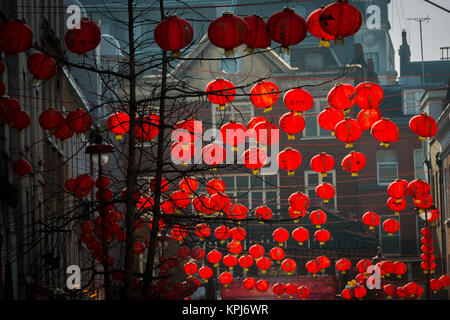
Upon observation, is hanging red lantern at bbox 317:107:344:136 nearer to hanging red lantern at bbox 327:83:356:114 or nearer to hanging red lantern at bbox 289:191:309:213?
hanging red lantern at bbox 327:83:356:114

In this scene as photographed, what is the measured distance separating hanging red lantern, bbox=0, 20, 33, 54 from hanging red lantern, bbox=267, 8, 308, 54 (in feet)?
12.1

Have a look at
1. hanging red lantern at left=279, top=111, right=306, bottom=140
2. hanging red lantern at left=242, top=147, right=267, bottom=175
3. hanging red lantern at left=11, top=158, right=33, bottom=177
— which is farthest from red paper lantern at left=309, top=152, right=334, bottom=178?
hanging red lantern at left=11, top=158, right=33, bottom=177

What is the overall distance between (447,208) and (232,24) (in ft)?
86.9

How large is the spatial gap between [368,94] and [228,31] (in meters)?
4.95

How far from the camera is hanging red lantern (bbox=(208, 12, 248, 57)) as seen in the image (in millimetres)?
13008

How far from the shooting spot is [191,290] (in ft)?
98.2

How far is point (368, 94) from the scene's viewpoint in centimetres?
1708

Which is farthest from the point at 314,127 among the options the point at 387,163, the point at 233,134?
the point at 233,134

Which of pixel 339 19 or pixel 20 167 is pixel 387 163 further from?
pixel 339 19

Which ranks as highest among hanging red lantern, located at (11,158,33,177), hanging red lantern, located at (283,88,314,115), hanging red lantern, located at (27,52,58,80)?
hanging red lantern, located at (27,52,58,80)

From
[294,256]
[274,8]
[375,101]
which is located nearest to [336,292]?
[294,256]

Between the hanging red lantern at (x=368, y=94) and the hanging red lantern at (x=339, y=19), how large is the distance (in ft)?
12.9

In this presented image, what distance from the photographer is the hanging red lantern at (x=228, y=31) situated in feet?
42.7
